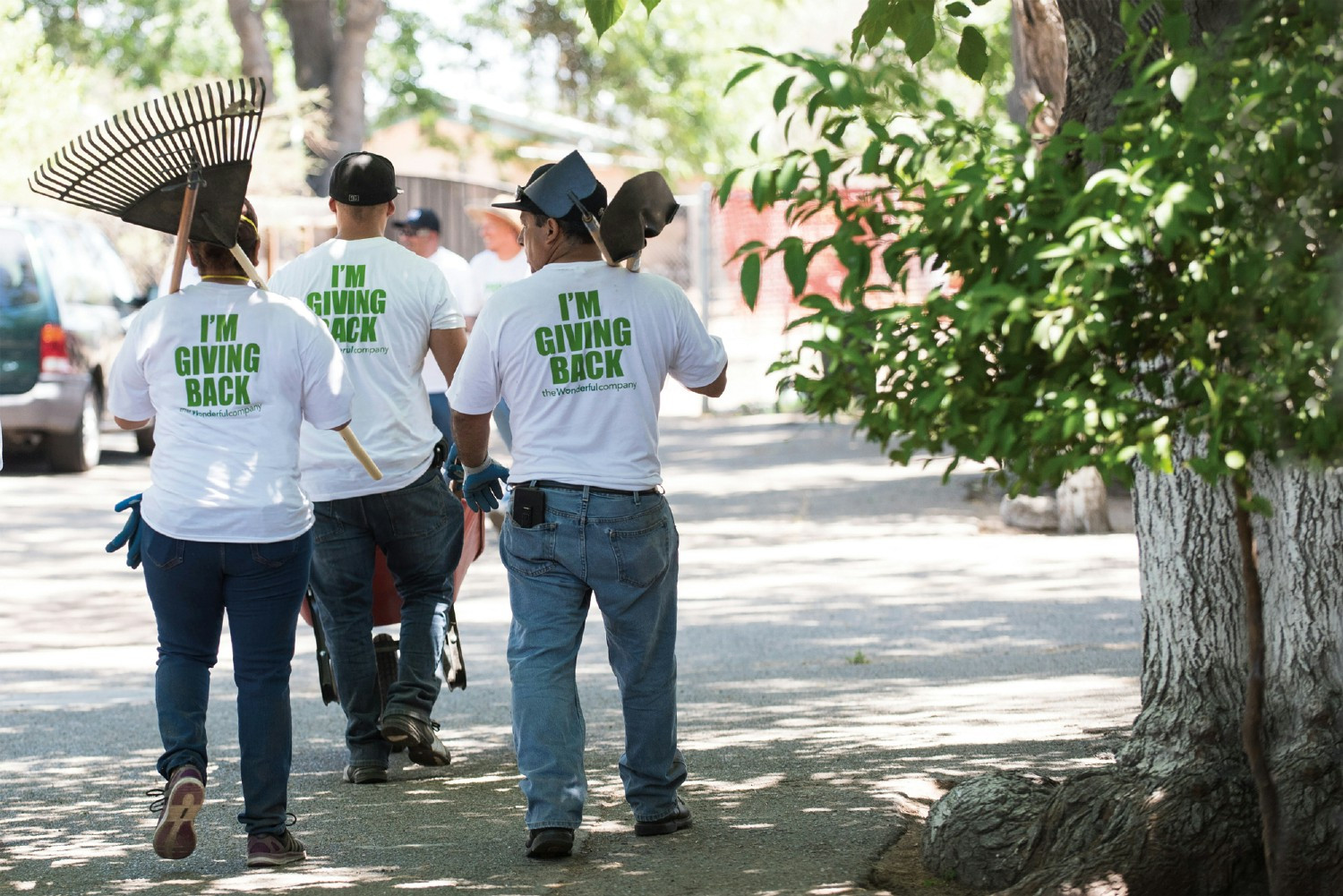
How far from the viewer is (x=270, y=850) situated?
482 cm

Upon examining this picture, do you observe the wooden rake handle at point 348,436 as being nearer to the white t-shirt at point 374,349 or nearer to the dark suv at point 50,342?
the white t-shirt at point 374,349

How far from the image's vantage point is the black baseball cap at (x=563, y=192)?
194 inches

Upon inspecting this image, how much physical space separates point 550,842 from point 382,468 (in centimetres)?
146

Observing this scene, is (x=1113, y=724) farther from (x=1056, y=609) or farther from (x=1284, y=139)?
(x=1284, y=139)

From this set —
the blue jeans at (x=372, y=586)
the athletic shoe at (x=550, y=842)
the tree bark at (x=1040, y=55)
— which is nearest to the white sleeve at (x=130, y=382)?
the blue jeans at (x=372, y=586)

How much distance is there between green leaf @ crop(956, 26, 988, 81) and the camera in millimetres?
4258

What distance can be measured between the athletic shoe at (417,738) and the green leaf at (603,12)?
7.84 feet

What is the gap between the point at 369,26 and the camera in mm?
25391

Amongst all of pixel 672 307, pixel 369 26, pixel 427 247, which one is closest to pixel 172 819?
pixel 672 307

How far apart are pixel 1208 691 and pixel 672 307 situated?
5.74 ft

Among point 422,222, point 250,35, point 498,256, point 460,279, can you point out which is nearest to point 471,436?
point 460,279

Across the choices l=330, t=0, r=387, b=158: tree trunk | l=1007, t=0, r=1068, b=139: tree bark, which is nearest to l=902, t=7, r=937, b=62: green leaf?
l=1007, t=0, r=1068, b=139: tree bark

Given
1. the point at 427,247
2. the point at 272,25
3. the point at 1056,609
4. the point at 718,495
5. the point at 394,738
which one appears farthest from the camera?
the point at 272,25

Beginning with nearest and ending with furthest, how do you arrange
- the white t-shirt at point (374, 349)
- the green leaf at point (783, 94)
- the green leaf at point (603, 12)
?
the green leaf at point (783, 94) < the green leaf at point (603, 12) < the white t-shirt at point (374, 349)
